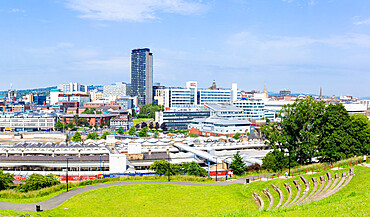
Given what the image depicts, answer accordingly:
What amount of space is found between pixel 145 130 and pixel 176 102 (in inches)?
2310

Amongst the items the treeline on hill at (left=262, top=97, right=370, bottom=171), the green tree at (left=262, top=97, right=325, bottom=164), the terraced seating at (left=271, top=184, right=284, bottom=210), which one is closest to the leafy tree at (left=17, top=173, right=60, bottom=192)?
the terraced seating at (left=271, top=184, right=284, bottom=210)

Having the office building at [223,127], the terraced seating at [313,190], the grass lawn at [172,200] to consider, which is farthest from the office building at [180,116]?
the terraced seating at [313,190]

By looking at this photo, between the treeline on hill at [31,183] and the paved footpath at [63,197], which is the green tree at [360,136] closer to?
the paved footpath at [63,197]

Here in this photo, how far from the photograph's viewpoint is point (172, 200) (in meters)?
31.5

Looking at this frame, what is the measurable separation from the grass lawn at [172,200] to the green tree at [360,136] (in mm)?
18868

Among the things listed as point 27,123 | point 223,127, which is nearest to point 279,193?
point 223,127

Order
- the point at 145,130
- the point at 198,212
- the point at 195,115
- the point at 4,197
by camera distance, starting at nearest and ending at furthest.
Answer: the point at 198,212 → the point at 4,197 → the point at 145,130 → the point at 195,115

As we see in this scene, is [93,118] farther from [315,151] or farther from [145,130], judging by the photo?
[315,151]

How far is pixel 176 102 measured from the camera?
17338 centimetres

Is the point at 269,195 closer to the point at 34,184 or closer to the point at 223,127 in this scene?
the point at 34,184

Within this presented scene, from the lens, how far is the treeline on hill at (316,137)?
157ft

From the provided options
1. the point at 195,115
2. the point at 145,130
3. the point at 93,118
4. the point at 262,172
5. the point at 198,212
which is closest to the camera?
the point at 198,212

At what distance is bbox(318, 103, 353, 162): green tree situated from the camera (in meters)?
47.5

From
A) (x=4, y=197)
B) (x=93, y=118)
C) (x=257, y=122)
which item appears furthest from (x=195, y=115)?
(x=4, y=197)
